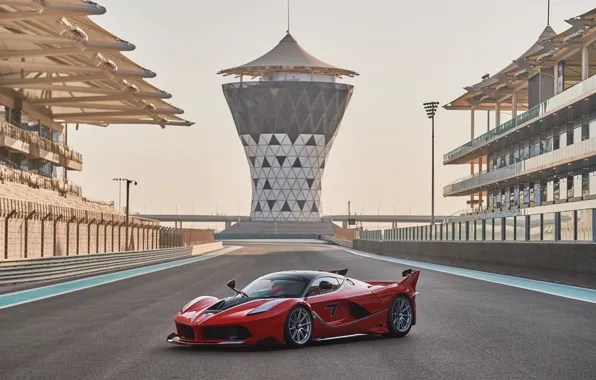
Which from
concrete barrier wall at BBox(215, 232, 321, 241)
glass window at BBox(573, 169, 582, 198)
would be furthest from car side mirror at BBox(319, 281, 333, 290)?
concrete barrier wall at BBox(215, 232, 321, 241)

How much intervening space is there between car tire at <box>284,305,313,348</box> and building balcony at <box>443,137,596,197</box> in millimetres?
48665

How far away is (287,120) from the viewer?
19088 centimetres

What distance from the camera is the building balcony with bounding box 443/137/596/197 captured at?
6069cm

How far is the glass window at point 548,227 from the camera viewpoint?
28.2 metres

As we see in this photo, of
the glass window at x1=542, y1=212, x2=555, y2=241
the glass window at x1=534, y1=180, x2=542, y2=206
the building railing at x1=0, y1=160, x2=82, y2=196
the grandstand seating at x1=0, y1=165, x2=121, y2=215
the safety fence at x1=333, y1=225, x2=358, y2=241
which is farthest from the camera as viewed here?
the safety fence at x1=333, y1=225, x2=358, y2=241

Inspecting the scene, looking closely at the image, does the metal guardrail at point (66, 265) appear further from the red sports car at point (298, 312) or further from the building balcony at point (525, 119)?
the building balcony at point (525, 119)

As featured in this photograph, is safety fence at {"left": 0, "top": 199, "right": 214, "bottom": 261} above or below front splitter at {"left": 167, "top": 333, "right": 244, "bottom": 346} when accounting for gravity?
above

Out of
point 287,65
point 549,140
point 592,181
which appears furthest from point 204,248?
point 287,65

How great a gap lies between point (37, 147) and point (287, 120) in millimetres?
117937

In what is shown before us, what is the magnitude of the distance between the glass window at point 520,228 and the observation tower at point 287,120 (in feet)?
468

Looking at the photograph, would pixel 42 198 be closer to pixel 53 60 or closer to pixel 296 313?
pixel 53 60

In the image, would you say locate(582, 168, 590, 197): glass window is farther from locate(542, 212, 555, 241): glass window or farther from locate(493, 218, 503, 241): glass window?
locate(542, 212, 555, 241): glass window

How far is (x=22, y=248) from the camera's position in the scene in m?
32.9

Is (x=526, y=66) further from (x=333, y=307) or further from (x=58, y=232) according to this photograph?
(x=333, y=307)
